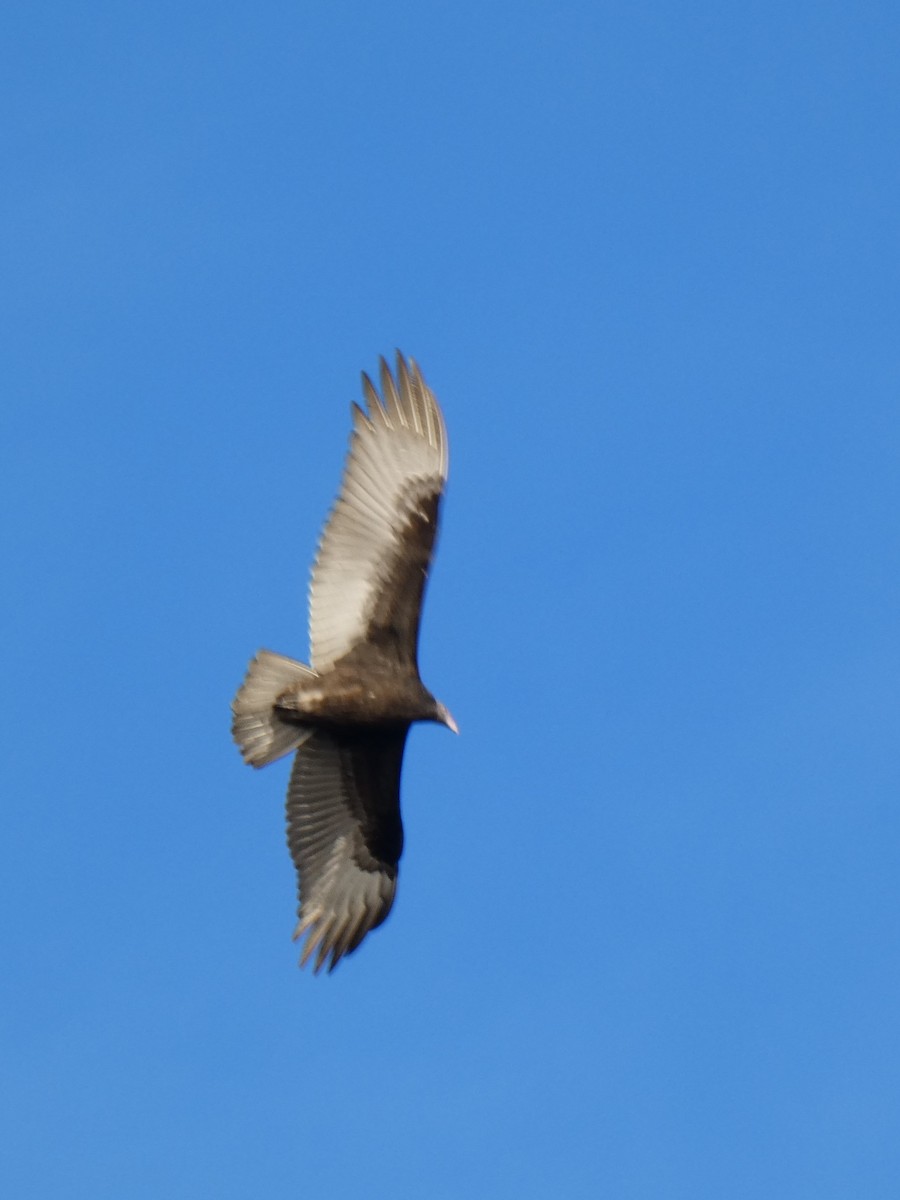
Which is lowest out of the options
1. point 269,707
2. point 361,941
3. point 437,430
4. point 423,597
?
point 361,941

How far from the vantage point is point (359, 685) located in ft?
53.2

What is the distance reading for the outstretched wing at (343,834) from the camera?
55.0ft

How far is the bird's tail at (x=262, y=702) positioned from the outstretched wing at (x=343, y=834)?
486mm

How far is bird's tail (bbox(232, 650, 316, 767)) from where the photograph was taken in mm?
16062

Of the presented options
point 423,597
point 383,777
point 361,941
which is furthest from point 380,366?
point 361,941

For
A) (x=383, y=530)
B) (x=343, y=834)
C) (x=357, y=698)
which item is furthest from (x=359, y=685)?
(x=343, y=834)

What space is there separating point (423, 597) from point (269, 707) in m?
1.41

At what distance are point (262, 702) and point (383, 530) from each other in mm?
1538

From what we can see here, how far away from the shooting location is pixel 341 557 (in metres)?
16.2

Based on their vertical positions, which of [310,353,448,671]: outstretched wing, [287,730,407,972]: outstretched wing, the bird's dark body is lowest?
[287,730,407,972]: outstretched wing

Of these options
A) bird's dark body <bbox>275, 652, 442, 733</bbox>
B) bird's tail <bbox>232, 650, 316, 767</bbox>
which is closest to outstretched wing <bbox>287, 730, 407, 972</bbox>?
bird's dark body <bbox>275, 652, 442, 733</bbox>

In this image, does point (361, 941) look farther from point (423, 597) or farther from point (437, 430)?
point (437, 430)

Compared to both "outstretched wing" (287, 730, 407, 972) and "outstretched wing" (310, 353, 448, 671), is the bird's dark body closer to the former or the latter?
"outstretched wing" (310, 353, 448, 671)

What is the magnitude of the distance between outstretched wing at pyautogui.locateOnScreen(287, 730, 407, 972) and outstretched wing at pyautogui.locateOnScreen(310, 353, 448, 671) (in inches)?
31.4
